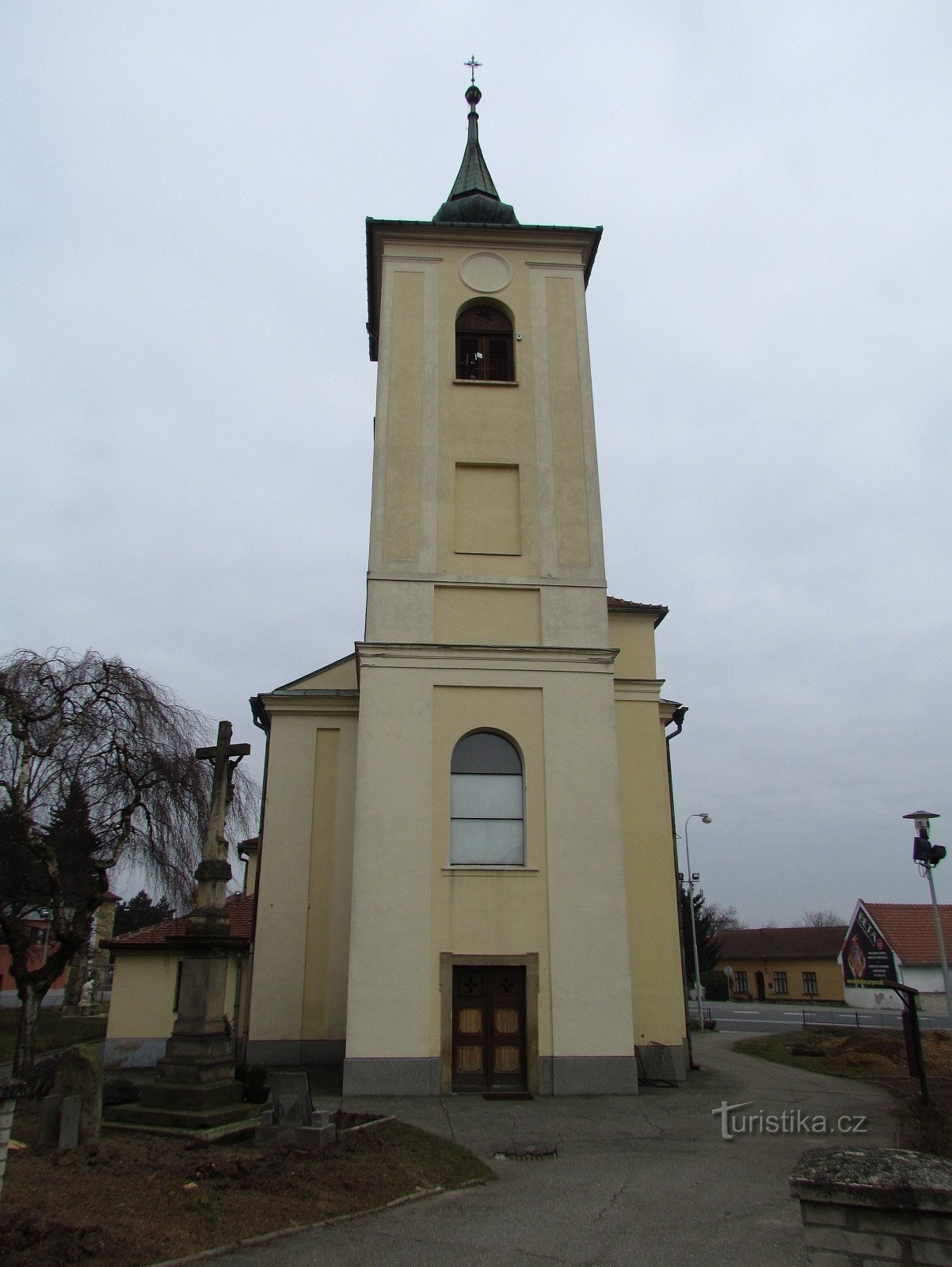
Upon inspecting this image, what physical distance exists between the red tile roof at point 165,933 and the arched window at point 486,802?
23.5ft

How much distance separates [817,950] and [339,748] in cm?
5949

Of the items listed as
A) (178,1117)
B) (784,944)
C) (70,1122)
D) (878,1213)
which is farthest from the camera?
(784,944)

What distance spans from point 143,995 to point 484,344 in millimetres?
16047

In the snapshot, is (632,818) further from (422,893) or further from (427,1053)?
(427,1053)

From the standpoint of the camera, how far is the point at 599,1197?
8.02 m

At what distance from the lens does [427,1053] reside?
13547 millimetres

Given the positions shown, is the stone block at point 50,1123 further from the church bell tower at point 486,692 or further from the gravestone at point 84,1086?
the church bell tower at point 486,692

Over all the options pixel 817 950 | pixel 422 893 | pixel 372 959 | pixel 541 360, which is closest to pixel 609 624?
pixel 541 360

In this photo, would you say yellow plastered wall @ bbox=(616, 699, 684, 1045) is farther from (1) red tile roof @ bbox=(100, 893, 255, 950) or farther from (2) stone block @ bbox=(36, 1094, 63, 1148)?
(2) stone block @ bbox=(36, 1094, 63, 1148)

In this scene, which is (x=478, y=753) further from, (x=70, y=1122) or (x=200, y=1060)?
(x=70, y=1122)

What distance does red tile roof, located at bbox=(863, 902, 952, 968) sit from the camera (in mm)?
49531

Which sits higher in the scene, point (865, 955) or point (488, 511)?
point (488, 511)

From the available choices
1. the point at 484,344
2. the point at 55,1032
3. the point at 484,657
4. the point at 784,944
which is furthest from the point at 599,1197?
the point at 784,944

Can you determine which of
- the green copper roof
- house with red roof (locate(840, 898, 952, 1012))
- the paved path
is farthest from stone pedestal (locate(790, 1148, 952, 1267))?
house with red roof (locate(840, 898, 952, 1012))
